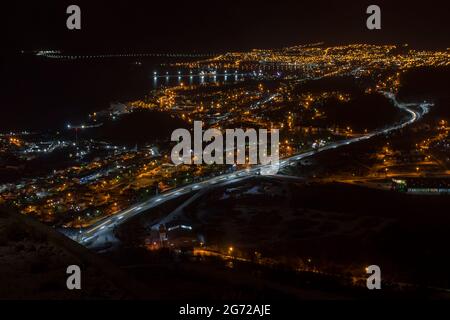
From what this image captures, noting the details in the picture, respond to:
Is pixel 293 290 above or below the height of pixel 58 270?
below

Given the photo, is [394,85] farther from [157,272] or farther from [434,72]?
[157,272]

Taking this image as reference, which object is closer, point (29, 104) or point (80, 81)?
point (29, 104)

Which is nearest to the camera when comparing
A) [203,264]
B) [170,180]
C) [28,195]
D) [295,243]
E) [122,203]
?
[203,264]

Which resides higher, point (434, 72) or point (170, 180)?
point (434, 72)

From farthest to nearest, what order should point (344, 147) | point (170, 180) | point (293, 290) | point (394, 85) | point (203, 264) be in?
point (394, 85) → point (344, 147) → point (170, 180) → point (203, 264) → point (293, 290)

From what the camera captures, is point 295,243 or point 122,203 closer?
point 295,243

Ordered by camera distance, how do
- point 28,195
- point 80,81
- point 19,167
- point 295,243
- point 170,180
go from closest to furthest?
point 295,243 → point 28,195 → point 170,180 → point 19,167 → point 80,81

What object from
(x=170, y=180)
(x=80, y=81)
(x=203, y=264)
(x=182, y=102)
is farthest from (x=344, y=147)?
(x=80, y=81)

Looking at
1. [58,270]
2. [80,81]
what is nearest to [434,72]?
[80,81]

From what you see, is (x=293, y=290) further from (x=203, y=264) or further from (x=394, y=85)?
(x=394, y=85)
